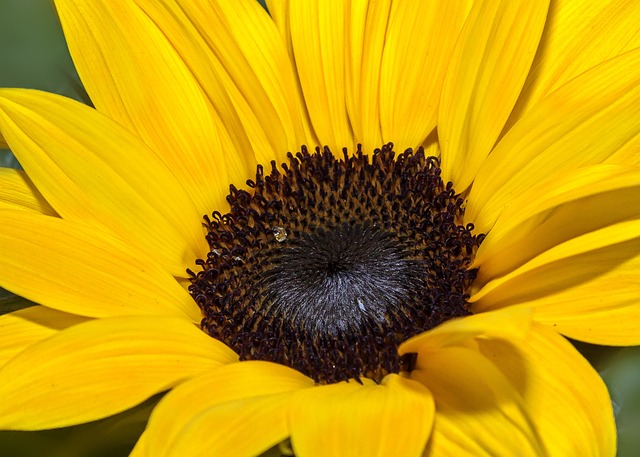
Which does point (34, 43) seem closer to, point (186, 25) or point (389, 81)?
point (186, 25)

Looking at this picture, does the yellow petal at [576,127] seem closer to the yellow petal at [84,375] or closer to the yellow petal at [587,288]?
the yellow petal at [587,288]

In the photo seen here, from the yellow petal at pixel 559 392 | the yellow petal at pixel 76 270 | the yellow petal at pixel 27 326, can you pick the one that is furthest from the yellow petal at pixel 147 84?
the yellow petal at pixel 559 392

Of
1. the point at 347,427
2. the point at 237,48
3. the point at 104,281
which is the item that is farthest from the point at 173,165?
the point at 347,427

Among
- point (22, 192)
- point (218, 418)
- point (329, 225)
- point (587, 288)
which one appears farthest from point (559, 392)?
point (22, 192)

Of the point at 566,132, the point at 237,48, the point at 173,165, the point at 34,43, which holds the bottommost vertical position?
the point at 566,132

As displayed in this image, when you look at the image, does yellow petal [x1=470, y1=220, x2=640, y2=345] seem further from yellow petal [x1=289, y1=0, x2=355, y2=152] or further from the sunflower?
yellow petal [x1=289, y1=0, x2=355, y2=152]

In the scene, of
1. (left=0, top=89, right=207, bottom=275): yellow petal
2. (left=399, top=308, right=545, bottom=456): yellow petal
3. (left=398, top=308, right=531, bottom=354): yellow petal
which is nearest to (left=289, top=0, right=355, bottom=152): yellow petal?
(left=0, top=89, right=207, bottom=275): yellow petal

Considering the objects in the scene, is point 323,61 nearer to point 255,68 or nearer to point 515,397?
point 255,68
